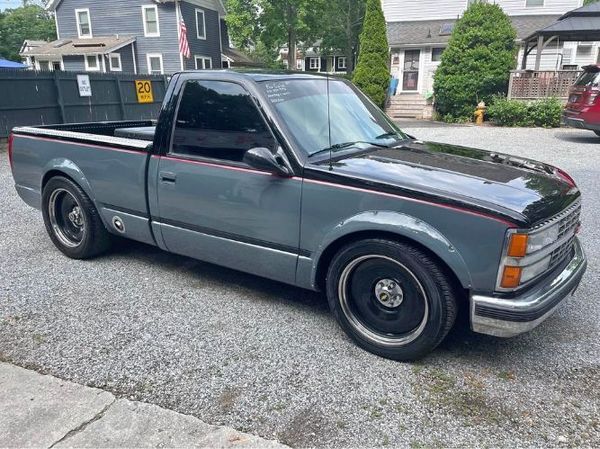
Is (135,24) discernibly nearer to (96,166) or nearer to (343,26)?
(343,26)

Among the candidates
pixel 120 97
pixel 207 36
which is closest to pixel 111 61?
pixel 207 36

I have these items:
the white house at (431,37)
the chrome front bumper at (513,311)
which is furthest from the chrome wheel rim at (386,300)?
the white house at (431,37)

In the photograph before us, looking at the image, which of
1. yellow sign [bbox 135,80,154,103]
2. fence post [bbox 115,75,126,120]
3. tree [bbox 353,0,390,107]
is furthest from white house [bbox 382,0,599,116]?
fence post [bbox 115,75,126,120]

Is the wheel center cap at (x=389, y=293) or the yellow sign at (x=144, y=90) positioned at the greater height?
the yellow sign at (x=144, y=90)

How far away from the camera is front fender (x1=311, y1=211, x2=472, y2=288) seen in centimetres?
270

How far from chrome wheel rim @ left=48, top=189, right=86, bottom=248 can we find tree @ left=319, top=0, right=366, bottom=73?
107 feet

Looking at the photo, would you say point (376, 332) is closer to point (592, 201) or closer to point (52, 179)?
point (52, 179)

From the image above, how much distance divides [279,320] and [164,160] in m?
1.58

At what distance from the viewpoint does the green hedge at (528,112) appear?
15617mm

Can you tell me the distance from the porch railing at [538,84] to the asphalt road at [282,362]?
48.8 feet

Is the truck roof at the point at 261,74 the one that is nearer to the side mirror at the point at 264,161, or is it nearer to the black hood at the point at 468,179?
the side mirror at the point at 264,161

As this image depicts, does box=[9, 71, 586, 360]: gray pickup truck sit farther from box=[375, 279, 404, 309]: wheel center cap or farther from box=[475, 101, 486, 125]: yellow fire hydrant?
box=[475, 101, 486, 125]: yellow fire hydrant

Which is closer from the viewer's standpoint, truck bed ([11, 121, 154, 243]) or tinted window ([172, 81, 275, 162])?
tinted window ([172, 81, 275, 162])

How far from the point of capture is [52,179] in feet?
15.5
